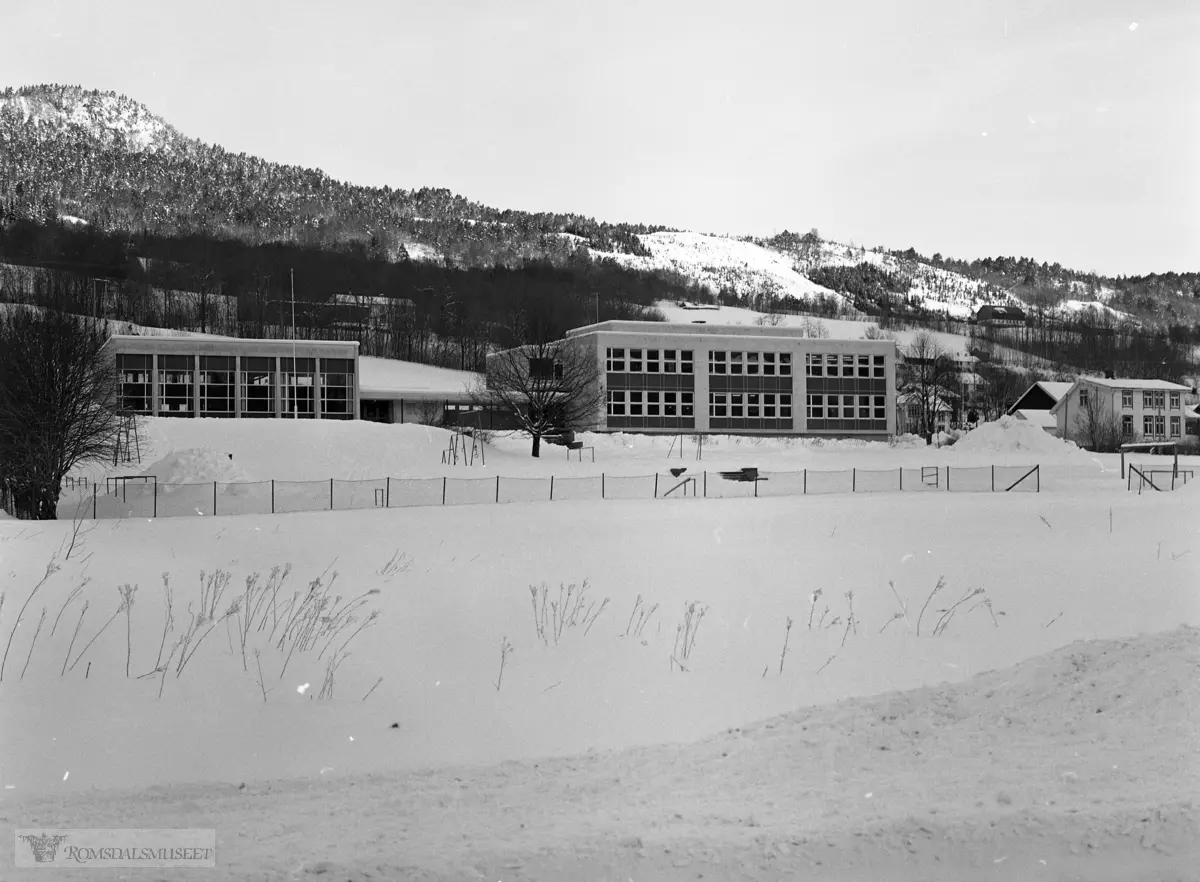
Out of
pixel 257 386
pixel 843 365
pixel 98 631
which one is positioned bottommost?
pixel 98 631

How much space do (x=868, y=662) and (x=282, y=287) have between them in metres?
154

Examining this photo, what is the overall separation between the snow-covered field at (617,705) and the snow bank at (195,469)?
50.9 feet

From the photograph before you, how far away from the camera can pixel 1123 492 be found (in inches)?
1428

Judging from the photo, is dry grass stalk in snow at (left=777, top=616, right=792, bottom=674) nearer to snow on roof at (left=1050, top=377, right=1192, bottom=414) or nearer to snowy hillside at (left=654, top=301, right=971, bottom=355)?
snow on roof at (left=1050, top=377, right=1192, bottom=414)

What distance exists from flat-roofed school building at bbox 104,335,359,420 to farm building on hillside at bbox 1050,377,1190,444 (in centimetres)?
6580

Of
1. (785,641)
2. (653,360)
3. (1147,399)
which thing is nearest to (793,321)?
(1147,399)

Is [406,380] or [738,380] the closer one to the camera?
[738,380]

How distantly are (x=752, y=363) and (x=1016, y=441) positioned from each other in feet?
85.7

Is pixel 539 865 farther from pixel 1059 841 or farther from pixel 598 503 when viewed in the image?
pixel 598 503

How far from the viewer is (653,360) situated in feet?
258

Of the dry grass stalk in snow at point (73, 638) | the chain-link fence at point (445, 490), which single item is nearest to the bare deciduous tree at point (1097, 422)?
the chain-link fence at point (445, 490)

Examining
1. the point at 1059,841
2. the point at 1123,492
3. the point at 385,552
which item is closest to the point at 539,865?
the point at 1059,841

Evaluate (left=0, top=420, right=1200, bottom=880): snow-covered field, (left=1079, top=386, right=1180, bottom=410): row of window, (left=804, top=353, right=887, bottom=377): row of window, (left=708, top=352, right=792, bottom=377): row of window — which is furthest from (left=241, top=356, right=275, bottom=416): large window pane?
(left=1079, top=386, right=1180, bottom=410): row of window

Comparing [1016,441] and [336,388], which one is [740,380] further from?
[336,388]
